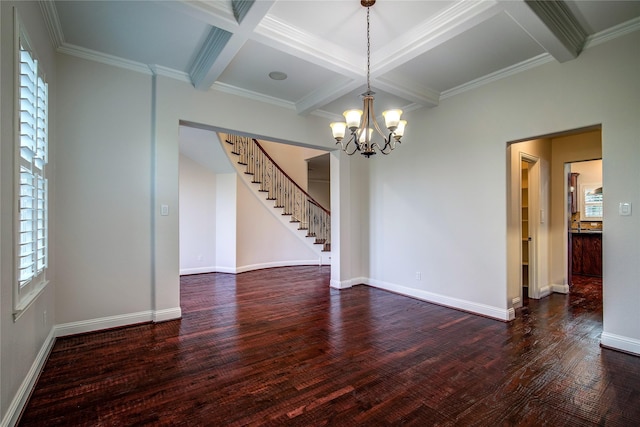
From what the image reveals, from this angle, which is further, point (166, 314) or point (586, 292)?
point (586, 292)

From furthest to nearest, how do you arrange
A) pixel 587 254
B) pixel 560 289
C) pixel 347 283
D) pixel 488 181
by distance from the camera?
pixel 587 254
pixel 347 283
pixel 560 289
pixel 488 181

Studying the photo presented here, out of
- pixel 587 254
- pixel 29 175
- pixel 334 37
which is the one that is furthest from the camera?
pixel 587 254

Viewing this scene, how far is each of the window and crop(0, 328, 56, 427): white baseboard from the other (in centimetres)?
52

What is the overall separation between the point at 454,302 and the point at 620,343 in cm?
164

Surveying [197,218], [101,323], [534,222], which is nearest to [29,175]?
[101,323]

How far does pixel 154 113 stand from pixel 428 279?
165 inches

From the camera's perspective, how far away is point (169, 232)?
142 inches

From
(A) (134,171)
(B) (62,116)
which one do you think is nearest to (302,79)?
(A) (134,171)

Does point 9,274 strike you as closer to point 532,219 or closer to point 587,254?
point 532,219

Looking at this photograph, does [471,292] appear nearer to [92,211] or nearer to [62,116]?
[92,211]

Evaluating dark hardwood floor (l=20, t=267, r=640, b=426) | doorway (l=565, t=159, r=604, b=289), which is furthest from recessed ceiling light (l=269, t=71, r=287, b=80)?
doorway (l=565, t=159, r=604, b=289)

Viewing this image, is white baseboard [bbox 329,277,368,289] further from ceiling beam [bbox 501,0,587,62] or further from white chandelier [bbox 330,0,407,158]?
ceiling beam [bbox 501,0,587,62]

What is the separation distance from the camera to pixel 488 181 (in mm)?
3809

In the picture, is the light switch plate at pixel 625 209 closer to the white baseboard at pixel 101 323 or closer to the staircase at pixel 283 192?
the white baseboard at pixel 101 323
